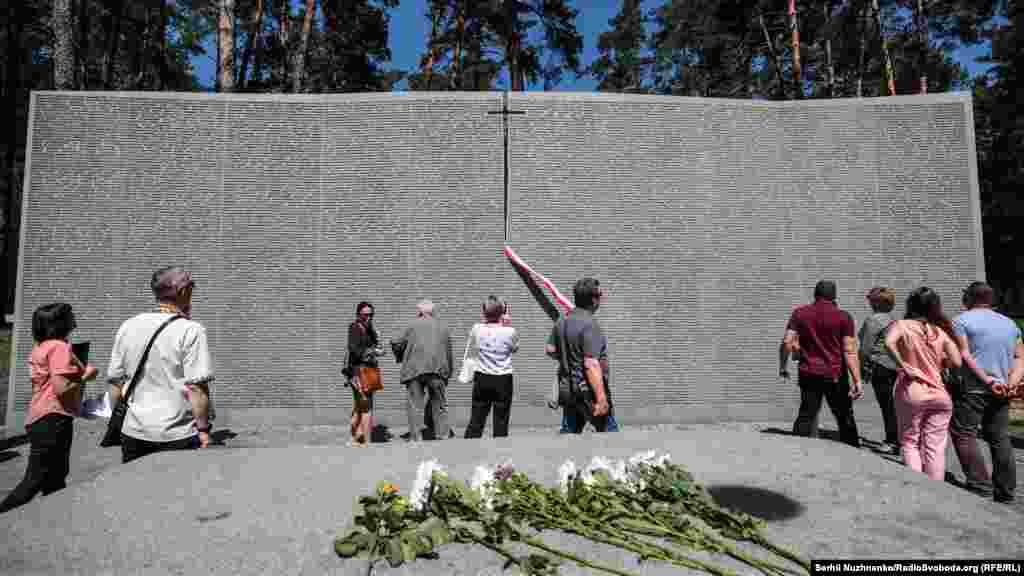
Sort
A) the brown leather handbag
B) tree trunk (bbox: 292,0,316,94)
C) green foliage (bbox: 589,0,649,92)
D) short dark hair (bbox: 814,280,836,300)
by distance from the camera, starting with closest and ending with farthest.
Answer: short dark hair (bbox: 814,280,836,300) → the brown leather handbag → tree trunk (bbox: 292,0,316,94) → green foliage (bbox: 589,0,649,92)

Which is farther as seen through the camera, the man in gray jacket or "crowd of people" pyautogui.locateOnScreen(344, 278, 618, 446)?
the man in gray jacket

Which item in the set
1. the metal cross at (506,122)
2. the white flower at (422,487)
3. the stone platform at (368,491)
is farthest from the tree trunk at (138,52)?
the white flower at (422,487)

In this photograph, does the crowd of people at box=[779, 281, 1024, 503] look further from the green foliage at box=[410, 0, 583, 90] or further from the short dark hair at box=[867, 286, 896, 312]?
the green foliage at box=[410, 0, 583, 90]

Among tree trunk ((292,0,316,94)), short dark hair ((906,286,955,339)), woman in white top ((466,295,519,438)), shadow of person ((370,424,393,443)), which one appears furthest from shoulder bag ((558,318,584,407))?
tree trunk ((292,0,316,94))

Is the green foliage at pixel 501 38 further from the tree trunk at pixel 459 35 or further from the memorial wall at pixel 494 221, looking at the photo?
the memorial wall at pixel 494 221

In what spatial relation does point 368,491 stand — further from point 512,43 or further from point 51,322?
point 512,43

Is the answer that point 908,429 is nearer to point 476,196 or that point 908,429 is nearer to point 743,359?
point 743,359

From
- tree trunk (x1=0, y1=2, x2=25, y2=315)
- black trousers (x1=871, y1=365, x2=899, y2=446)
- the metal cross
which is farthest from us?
tree trunk (x1=0, y1=2, x2=25, y2=315)

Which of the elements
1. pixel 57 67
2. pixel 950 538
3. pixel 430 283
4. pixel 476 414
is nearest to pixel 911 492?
pixel 950 538

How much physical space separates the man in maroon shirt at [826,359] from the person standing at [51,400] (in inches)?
196

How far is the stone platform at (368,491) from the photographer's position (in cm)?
188

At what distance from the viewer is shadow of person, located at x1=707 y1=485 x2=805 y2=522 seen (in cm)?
216

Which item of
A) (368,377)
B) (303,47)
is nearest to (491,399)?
(368,377)

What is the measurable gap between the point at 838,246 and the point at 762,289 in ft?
3.59
